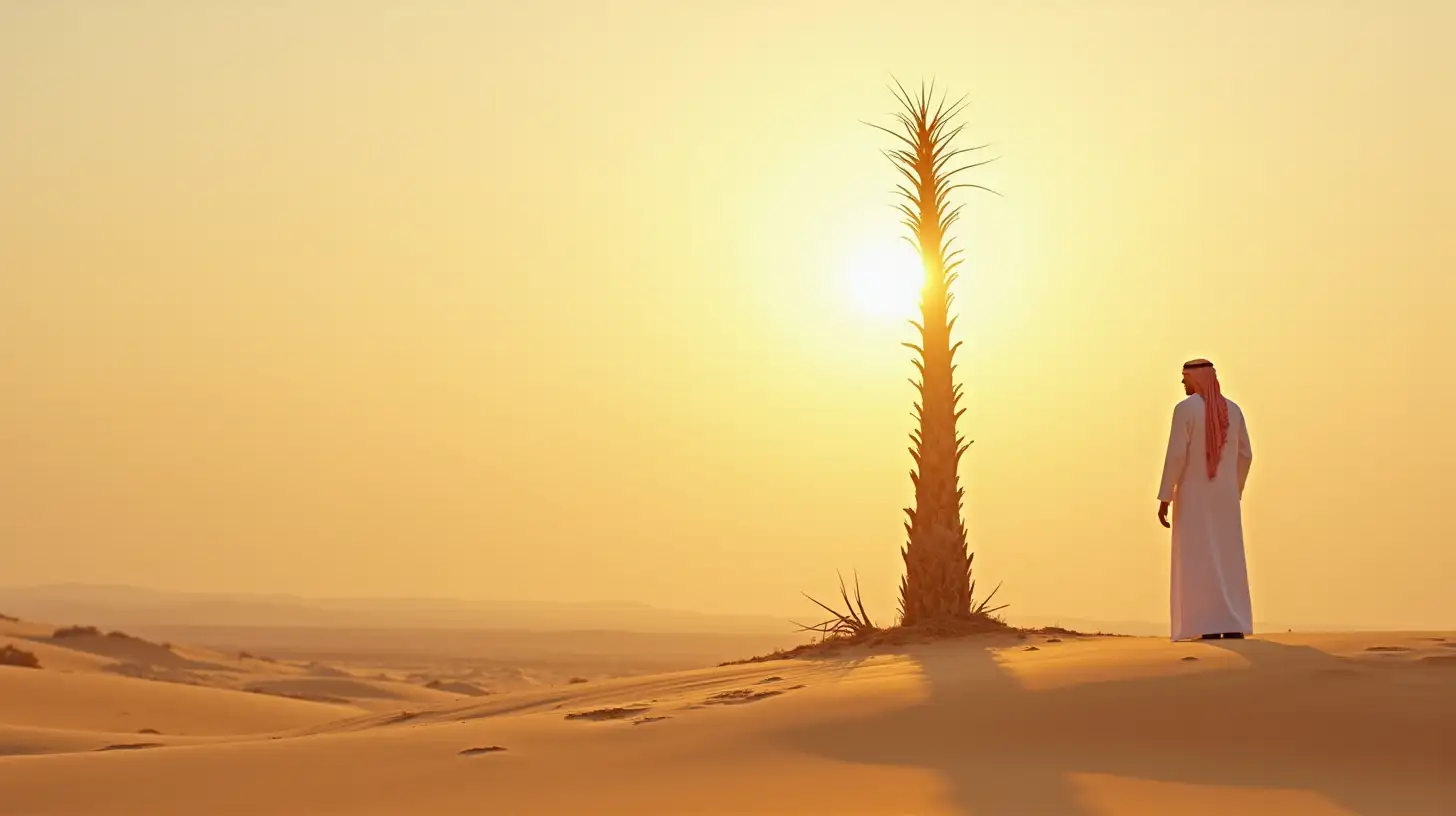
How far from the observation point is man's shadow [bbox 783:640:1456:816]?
7.61 metres

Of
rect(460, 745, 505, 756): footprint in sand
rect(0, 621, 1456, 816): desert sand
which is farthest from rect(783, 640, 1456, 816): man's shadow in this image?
rect(460, 745, 505, 756): footprint in sand

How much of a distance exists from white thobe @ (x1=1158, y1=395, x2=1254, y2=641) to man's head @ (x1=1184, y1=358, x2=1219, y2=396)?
0.12 meters

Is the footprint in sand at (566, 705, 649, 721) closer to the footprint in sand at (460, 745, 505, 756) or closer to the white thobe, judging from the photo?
the footprint in sand at (460, 745, 505, 756)

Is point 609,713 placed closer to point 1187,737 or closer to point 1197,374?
point 1187,737

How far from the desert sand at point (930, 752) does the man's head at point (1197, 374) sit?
2312 mm

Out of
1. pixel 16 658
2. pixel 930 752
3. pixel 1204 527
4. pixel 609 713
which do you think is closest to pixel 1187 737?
pixel 930 752

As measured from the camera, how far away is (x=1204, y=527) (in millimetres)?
12531

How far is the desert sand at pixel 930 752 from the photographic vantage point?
7613mm

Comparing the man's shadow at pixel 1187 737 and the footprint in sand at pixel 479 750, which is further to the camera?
the footprint in sand at pixel 479 750

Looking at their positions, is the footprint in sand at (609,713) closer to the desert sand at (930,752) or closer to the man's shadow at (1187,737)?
the desert sand at (930,752)

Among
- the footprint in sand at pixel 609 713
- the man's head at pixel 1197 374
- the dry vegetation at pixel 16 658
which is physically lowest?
the footprint in sand at pixel 609 713

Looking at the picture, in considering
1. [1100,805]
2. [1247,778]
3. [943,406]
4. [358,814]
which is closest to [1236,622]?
[943,406]

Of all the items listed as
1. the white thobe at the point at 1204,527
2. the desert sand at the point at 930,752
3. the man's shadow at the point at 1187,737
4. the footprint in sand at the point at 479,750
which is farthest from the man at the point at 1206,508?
the footprint in sand at the point at 479,750

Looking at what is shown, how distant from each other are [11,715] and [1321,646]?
18655 millimetres
